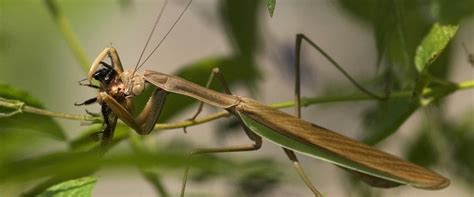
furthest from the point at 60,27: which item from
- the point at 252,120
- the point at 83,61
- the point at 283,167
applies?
the point at 283,167

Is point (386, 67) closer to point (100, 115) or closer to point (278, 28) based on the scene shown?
point (100, 115)

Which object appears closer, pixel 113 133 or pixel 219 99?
pixel 113 133

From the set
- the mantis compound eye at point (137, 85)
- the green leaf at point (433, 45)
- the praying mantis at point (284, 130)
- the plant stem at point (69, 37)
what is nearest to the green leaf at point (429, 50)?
the green leaf at point (433, 45)

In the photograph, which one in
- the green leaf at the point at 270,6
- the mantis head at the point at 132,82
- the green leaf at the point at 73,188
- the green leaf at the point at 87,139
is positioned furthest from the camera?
the mantis head at the point at 132,82

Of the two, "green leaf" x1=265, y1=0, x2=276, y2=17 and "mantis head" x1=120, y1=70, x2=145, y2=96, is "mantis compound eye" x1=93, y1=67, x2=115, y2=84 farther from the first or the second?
"green leaf" x1=265, y1=0, x2=276, y2=17

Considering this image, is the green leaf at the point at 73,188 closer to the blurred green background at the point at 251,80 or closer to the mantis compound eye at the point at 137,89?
the blurred green background at the point at 251,80

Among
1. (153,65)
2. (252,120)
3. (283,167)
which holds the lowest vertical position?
(153,65)
